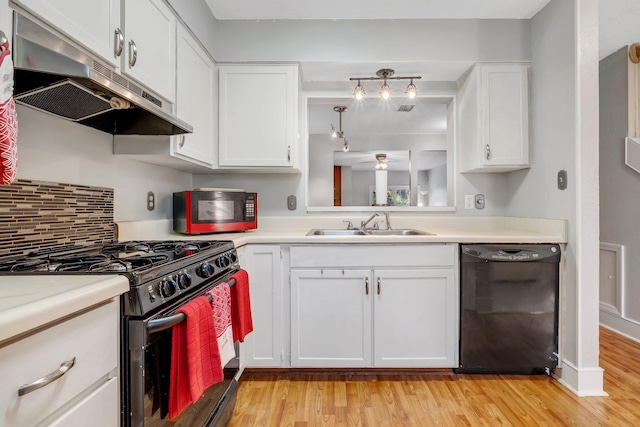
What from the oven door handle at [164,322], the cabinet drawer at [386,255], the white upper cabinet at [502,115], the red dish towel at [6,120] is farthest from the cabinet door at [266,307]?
the white upper cabinet at [502,115]

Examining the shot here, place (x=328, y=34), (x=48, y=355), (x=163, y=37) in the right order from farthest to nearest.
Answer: (x=328, y=34) < (x=163, y=37) < (x=48, y=355)

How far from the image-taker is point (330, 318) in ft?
6.46

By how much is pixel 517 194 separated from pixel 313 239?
1603 millimetres

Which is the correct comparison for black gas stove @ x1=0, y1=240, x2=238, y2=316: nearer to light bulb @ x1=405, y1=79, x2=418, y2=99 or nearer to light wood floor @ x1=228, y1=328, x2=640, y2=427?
light wood floor @ x1=228, y1=328, x2=640, y2=427

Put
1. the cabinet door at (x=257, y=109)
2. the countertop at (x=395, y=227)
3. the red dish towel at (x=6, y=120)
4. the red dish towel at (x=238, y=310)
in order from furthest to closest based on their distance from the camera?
the cabinet door at (x=257, y=109) → the countertop at (x=395, y=227) → the red dish towel at (x=238, y=310) → the red dish towel at (x=6, y=120)

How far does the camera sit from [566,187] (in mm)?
1925

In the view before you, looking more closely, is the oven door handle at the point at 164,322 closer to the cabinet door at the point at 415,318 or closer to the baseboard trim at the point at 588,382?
the cabinet door at the point at 415,318

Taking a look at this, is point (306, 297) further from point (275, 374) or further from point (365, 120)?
point (365, 120)

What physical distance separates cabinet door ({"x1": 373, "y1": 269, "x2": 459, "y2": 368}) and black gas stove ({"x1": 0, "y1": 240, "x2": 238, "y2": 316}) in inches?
39.3

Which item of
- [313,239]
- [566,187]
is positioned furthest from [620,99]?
[313,239]

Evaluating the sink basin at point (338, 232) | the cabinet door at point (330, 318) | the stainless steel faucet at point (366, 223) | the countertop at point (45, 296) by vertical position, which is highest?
the stainless steel faucet at point (366, 223)

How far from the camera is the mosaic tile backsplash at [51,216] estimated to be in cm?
114

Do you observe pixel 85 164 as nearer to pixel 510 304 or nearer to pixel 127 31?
pixel 127 31

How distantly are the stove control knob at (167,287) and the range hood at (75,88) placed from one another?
0.63 m
